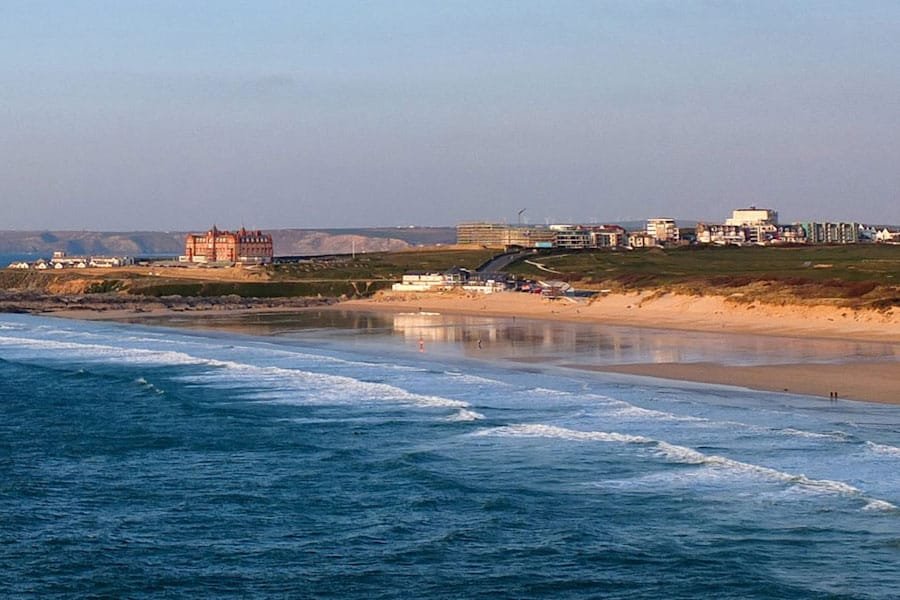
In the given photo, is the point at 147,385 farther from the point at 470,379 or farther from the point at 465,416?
the point at 465,416

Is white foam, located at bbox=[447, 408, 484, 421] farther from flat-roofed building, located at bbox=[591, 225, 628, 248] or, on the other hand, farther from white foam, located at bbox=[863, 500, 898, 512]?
flat-roofed building, located at bbox=[591, 225, 628, 248]

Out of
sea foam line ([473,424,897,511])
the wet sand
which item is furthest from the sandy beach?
sea foam line ([473,424,897,511])

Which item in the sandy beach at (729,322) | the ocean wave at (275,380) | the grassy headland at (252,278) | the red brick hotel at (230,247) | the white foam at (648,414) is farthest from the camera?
Answer: the red brick hotel at (230,247)

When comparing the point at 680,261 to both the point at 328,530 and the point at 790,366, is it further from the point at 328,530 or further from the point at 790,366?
the point at 328,530

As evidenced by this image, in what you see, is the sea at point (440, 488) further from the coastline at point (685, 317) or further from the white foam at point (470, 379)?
the coastline at point (685, 317)

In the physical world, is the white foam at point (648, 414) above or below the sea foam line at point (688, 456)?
above

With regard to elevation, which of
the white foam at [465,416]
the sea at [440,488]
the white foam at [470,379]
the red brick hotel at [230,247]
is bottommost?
the sea at [440,488]

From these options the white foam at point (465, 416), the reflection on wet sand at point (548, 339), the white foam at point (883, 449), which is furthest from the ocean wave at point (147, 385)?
the white foam at point (883, 449)
